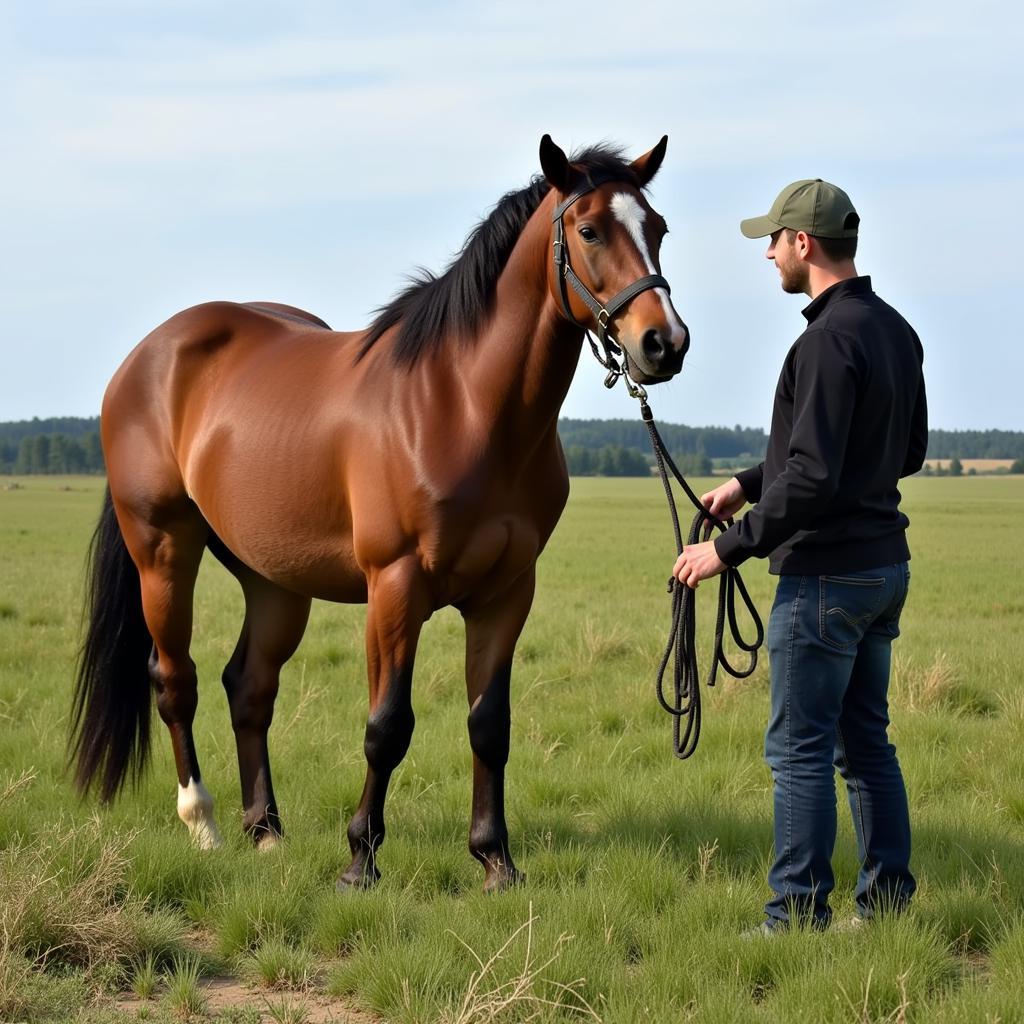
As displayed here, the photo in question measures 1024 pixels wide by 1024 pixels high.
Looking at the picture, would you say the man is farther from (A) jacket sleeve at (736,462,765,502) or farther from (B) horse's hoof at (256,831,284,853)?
(B) horse's hoof at (256,831,284,853)

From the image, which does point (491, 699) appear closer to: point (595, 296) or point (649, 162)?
point (595, 296)

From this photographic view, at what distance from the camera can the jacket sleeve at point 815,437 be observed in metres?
3.55

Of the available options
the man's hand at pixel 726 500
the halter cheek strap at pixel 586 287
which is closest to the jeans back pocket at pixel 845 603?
the man's hand at pixel 726 500

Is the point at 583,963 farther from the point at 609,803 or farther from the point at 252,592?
the point at 252,592

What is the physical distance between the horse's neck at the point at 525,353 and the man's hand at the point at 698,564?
918 millimetres

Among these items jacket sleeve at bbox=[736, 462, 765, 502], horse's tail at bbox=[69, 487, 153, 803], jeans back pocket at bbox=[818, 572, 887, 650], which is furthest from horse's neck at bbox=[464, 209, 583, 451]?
horse's tail at bbox=[69, 487, 153, 803]

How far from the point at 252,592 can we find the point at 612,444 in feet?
319

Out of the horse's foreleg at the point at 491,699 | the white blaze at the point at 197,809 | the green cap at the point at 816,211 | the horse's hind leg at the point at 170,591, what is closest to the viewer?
the green cap at the point at 816,211

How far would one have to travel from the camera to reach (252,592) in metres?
5.95

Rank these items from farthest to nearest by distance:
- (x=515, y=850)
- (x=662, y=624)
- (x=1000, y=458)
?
(x=1000, y=458) < (x=662, y=624) < (x=515, y=850)

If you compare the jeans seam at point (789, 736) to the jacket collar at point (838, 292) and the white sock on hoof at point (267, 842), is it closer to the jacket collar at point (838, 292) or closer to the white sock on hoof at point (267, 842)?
the jacket collar at point (838, 292)

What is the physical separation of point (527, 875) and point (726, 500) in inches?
66.5

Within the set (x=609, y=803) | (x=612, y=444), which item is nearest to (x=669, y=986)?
(x=609, y=803)

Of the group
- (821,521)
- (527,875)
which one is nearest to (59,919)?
(527,875)
